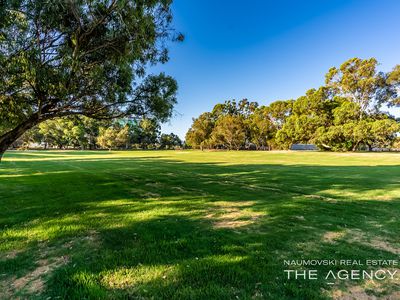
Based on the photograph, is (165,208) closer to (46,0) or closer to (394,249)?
(394,249)

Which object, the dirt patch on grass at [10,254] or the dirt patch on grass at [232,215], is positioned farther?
the dirt patch on grass at [232,215]

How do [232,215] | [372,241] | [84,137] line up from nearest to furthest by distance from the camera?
[372,241] < [232,215] < [84,137]

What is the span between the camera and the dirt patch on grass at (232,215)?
552cm

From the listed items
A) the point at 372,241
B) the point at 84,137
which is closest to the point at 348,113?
the point at 372,241

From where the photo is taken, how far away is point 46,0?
547 cm

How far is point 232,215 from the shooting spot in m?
6.20

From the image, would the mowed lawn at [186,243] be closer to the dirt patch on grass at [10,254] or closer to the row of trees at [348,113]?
the dirt patch on grass at [10,254]

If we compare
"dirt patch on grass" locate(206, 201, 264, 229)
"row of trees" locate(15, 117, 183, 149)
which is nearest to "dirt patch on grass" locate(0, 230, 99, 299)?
"dirt patch on grass" locate(206, 201, 264, 229)

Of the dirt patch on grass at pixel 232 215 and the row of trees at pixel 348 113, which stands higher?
the row of trees at pixel 348 113

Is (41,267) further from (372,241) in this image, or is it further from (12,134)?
(372,241)

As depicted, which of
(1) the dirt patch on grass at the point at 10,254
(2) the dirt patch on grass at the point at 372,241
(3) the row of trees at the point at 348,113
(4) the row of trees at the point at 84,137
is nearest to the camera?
(1) the dirt patch on grass at the point at 10,254

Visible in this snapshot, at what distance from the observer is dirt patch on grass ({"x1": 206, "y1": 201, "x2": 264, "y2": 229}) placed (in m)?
5.52

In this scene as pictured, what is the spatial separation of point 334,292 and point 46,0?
823 cm

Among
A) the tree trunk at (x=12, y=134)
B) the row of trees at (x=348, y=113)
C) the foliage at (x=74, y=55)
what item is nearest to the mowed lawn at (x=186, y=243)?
the tree trunk at (x=12, y=134)
